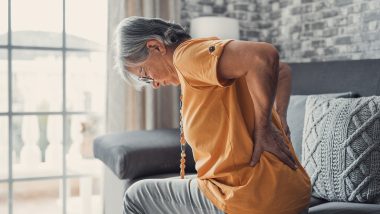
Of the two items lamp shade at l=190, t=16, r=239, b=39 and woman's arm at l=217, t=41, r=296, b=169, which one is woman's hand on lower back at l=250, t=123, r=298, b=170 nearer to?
woman's arm at l=217, t=41, r=296, b=169

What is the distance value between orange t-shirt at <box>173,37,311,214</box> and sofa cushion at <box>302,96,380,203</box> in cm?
46

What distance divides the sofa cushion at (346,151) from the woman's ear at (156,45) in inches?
32.1

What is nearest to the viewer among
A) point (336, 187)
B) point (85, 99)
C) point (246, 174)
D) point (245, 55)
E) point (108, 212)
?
point (245, 55)

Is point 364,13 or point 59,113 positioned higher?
point 364,13

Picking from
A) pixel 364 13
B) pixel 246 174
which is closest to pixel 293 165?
pixel 246 174

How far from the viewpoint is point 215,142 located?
4.47ft

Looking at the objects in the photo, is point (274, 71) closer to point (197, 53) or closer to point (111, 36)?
point (197, 53)

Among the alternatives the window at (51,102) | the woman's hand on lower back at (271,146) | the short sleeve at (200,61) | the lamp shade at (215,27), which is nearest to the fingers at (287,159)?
the woman's hand on lower back at (271,146)

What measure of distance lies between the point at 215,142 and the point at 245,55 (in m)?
0.30

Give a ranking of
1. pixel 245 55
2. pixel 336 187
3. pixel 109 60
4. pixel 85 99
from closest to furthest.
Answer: pixel 245 55 < pixel 336 187 < pixel 109 60 < pixel 85 99

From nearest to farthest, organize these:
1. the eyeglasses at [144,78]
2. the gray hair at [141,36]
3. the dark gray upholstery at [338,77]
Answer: the gray hair at [141,36] < the eyeglasses at [144,78] < the dark gray upholstery at [338,77]

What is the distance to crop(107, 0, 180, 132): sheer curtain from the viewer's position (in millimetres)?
3082

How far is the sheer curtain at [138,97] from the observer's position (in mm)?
3082

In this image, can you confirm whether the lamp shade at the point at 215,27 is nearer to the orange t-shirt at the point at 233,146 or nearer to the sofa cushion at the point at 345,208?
the sofa cushion at the point at 345,208
